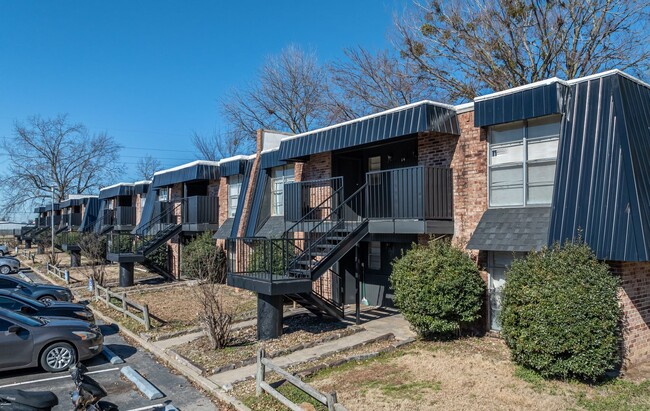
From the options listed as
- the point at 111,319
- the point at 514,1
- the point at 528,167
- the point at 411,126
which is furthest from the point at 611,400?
the point at 514,1

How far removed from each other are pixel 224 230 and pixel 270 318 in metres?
10.2

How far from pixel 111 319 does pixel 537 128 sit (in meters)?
12.5

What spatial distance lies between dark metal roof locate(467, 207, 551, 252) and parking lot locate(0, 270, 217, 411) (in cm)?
607

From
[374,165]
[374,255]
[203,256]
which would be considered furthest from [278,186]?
[374,255]

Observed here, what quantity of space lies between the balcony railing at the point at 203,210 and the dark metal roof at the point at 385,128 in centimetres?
797

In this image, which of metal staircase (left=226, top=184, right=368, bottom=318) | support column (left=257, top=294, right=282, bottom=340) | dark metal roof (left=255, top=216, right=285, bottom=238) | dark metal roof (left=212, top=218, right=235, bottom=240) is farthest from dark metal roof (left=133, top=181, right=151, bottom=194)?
support column (left=257, top=294, right=282, bottom=340)

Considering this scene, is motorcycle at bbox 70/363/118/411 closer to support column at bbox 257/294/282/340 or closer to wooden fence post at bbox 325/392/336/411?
wooden fence post at bbox 325/392/336/411

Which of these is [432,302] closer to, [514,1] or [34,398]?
[34,398]

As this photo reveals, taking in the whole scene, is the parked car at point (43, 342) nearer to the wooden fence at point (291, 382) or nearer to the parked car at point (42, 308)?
the parked car at point (42, 308)

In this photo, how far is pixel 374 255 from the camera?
585 inches

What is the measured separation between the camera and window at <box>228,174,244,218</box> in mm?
20891

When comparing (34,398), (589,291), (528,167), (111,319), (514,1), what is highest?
(514,1)

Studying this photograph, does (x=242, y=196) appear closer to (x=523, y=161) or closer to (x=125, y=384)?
(x=125, y=384)

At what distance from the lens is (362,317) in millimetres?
12945
